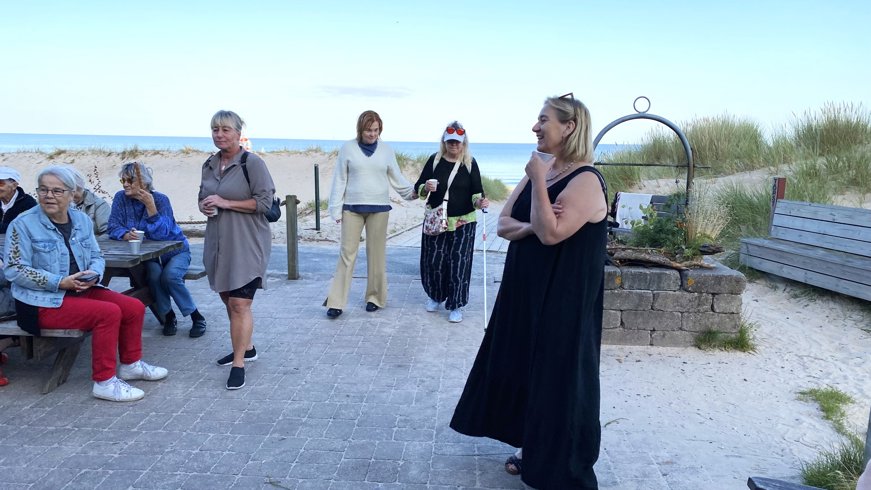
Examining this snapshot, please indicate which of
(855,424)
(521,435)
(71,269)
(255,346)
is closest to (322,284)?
(255,346)

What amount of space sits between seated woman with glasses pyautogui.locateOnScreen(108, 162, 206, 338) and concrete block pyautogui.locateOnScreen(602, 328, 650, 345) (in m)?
3.55

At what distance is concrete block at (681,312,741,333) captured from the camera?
559cm

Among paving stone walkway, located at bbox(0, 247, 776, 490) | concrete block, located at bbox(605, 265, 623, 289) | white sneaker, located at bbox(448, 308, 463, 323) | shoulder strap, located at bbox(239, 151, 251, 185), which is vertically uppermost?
shoulder strap, located at bbox(239, 151, 251, 185)

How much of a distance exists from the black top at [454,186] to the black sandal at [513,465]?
3.15m

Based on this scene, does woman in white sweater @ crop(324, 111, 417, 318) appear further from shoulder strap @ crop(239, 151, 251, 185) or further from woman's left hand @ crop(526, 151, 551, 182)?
woman's left hand @ crop(526, 151, 551, 182)

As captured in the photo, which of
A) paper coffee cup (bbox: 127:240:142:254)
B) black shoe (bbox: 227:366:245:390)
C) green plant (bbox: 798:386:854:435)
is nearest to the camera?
green plant (bbox: 798:386:854:435)

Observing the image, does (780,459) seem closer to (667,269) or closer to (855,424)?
(855,424)

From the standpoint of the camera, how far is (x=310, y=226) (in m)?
13.5

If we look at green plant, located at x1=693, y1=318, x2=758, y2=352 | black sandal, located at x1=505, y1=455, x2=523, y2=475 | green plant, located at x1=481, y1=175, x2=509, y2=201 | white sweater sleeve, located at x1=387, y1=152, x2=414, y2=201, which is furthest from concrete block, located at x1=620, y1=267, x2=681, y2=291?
green plant, located at x1=481, y1=175, x2=509, y2=201

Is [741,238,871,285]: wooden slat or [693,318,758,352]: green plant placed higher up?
[741,238,871,285]: wooden slat

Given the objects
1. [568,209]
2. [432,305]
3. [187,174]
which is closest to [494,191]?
[187,174]

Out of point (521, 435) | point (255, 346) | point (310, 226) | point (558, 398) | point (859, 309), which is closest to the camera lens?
point (558, 398)

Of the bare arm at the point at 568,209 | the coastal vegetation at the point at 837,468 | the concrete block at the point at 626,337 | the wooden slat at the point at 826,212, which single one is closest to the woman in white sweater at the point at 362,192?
the concrete block at the point at 626,337

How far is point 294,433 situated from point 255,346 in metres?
1.75
